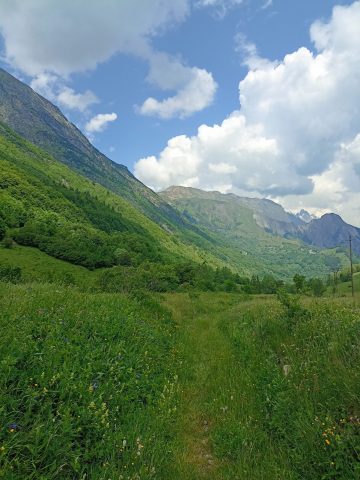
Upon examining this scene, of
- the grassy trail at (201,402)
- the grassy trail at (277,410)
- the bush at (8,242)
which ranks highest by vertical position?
the bush at (8,242)

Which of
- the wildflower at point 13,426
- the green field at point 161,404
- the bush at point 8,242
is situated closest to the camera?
the wildflower at point 13,426

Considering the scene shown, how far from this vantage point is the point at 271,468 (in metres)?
5.02

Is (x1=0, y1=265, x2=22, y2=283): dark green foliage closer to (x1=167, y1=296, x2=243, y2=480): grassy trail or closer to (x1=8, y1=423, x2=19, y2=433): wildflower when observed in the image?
(x1=167, y1=296, x2=243, y2=480): grassy trail

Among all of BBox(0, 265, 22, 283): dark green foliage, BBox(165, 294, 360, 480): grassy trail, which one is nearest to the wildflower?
BBox(165, 294, 360, 480): grassy trail

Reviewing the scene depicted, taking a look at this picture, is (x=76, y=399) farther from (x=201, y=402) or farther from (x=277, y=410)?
(x=277, y=410)

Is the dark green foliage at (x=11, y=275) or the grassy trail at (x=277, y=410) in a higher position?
the grassy trail at (x=277, y=410)

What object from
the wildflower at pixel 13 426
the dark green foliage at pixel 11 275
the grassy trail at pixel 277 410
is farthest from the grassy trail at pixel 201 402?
the dark green foliage at pixel 11 275

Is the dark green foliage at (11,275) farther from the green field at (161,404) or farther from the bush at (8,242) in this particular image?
the bush at (8,242)

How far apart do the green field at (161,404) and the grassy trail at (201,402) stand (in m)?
0.03

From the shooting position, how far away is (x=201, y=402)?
24.9ft

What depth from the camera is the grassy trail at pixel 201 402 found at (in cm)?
533

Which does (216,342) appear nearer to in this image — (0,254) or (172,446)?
(172,446)

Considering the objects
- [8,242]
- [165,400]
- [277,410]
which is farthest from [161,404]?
[8,242]

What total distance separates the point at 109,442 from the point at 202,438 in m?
1.98
